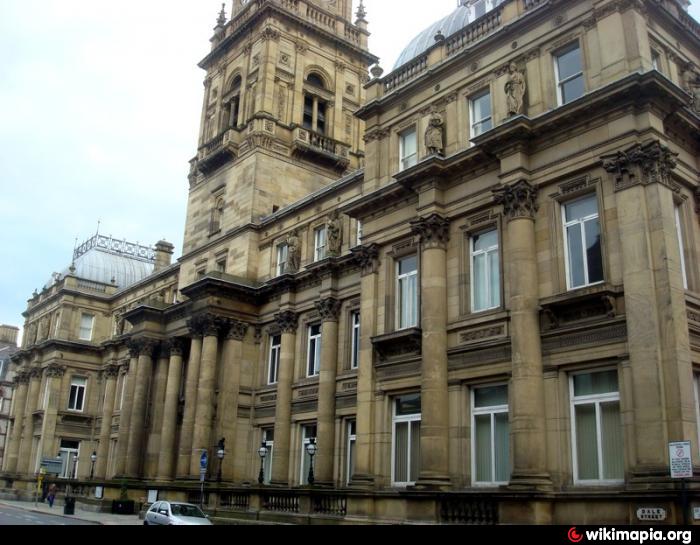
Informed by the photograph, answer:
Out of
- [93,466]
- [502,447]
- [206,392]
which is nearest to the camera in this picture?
[502,447]

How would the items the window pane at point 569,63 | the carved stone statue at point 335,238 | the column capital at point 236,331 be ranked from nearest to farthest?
1. the window pane at point 569,63
2. the carved stone statue at point 335,238
3. the column capital at point 236,331

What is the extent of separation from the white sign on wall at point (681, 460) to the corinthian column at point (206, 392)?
2833 centimetres

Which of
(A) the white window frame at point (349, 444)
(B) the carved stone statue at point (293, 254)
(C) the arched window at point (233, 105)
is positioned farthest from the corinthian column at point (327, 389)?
(C) the arched window at point (233, 105)

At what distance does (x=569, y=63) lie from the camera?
23.8 m

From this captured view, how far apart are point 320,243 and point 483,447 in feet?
60.0

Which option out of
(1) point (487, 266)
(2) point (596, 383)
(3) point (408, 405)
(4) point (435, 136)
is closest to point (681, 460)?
(2) point (596, 383)

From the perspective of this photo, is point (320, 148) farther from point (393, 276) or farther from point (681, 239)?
point (681, 239)

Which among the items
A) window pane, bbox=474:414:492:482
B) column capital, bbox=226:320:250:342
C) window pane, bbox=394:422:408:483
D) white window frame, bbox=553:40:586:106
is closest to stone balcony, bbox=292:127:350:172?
column capital, bbox=226:320:250:342

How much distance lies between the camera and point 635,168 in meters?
20.3

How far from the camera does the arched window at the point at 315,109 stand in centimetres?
4950

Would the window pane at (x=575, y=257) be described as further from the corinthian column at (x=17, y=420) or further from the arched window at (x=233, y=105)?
the corinthian column at (x=17, y=420)

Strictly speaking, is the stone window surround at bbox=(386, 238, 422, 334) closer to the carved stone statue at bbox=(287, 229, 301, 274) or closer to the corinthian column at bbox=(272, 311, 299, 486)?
the corinthian column at bbox=(272, 311, 299, 486)
